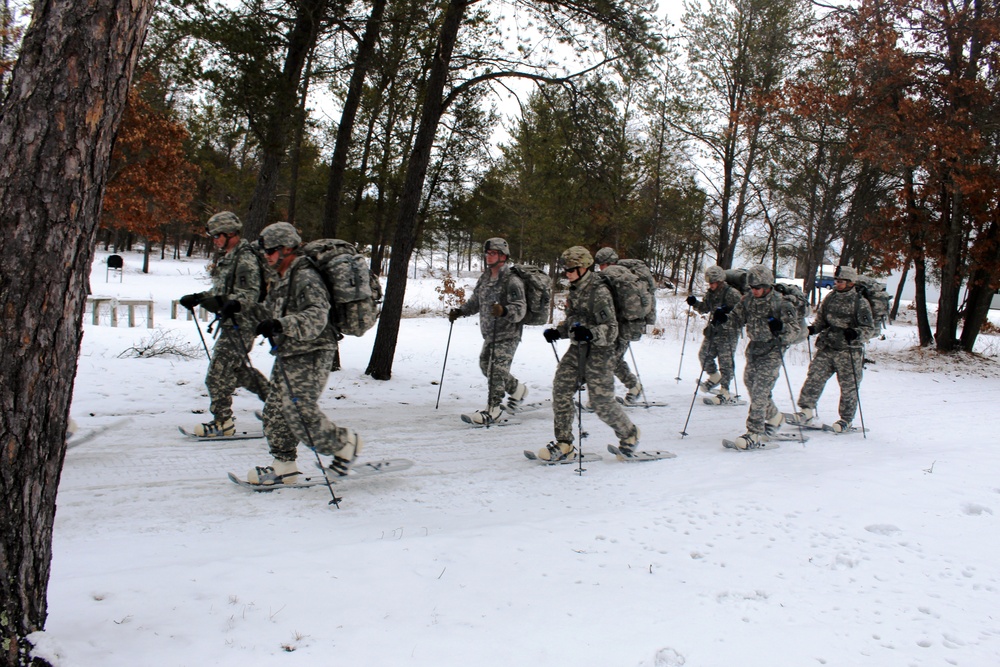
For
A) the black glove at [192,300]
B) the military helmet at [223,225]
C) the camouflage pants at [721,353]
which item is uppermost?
the military helmet at [223,225]

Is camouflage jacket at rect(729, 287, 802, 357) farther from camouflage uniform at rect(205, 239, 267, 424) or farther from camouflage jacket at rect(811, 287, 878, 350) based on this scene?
camouflage uniform at rect(205, 239, 267, 424)

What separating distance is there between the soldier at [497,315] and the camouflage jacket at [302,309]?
2.90 meters

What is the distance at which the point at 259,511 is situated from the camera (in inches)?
179

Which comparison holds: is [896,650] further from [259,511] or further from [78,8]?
[78,8]

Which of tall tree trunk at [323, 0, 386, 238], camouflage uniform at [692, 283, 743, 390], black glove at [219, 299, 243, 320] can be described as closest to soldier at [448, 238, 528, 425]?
black glove at [219, 299, 243, 320]

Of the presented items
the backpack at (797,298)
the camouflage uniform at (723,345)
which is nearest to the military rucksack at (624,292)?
the backpack at (797,298)

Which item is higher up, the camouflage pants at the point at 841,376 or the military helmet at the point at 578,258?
the military helmet at the point at 578,258

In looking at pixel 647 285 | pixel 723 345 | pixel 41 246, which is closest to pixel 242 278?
pixel 41 246

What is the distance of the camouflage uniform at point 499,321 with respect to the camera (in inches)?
307

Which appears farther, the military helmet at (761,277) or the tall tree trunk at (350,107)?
the tall tree trunk at (350,107)

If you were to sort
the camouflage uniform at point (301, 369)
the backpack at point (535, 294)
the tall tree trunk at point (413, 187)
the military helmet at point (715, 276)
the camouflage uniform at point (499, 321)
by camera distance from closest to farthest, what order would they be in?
the camouflage uniform at point (301, 369)
the camouflage uniform at point (499, 321)
the backpack at point (535, 294)
the tall tree trunk at point (413, 187)
the military helmet at point (715, 276)

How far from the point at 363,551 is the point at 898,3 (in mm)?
18465

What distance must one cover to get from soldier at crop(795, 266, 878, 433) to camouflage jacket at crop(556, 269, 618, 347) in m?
3.81

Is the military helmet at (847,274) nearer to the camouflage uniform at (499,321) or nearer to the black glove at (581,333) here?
the camouflage uniform at (499,321)
